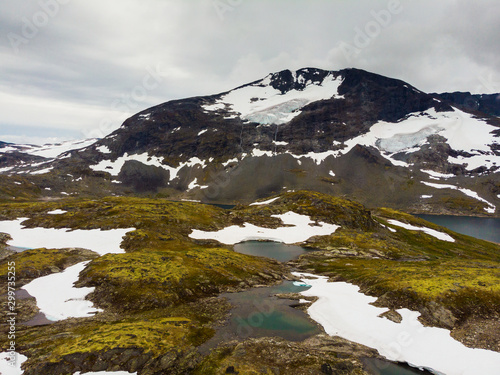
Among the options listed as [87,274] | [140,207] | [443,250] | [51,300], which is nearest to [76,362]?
[51,300]

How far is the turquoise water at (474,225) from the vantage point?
15155 cm

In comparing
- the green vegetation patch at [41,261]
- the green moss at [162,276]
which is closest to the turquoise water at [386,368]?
the green moss at [162,276]

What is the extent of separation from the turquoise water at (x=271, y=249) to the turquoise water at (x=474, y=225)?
436ft

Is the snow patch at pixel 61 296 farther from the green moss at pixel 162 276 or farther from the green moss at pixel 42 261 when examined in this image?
the green moss at pixel 42 261

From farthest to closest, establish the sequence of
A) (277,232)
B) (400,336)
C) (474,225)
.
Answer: (474,225)
(277,232)
(400,336)

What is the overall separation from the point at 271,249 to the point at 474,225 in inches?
6785

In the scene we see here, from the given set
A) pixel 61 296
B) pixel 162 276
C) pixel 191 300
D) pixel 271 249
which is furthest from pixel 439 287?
pixel 61 296

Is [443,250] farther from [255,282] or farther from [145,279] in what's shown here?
[145,279]

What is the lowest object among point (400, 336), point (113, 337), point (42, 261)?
point (42, 261)

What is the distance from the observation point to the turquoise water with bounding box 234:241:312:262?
7319 cm

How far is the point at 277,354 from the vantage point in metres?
27.8

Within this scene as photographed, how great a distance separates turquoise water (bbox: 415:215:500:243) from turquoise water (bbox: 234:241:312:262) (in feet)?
436

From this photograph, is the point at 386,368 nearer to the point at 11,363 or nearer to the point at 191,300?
the point at 191,300

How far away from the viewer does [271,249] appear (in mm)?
79250
